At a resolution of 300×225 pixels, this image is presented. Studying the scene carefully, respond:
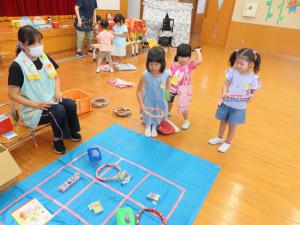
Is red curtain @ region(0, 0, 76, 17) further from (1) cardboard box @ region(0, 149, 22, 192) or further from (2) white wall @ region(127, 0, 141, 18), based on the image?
(1) cardboard box @ region(0, 149, 22, 192)

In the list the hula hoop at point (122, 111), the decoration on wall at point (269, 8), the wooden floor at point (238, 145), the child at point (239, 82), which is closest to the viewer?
the wooden floor at point (238, 145)

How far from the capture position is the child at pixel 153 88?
7.48ft

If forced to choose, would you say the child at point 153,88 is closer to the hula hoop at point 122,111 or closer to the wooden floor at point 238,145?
the wooden floor at point 238,145

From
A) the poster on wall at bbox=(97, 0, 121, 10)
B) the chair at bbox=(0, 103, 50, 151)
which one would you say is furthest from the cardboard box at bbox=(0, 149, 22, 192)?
the poster on wall at bbox=(97, 0, 121, 10)

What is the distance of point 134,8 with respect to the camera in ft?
27.2

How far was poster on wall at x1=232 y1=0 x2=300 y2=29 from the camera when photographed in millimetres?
6304

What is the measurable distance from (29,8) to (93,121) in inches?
155

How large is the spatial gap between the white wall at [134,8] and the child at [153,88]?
21.7 ft

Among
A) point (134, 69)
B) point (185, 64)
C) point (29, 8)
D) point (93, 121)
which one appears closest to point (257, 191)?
point (185, 64)

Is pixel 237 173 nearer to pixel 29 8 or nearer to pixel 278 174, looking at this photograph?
pixel 278 174

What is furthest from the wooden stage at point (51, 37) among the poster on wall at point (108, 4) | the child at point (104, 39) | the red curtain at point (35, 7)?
the child at point (104, 39)

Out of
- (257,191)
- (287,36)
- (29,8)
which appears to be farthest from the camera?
(287,36)

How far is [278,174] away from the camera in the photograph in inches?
87.1

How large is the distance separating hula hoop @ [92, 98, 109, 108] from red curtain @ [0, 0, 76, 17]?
10.8 ft
